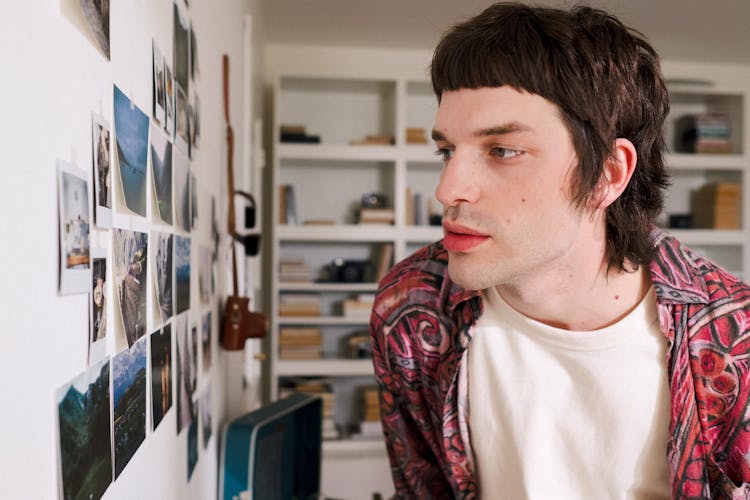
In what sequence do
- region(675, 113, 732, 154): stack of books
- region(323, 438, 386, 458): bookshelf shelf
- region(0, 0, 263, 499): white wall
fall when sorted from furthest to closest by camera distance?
region(675, 113, 732, 154): stack of books, region(323, 438, 386, 458): bookshelf shelf, region(0, 0, 263, 499): white wall

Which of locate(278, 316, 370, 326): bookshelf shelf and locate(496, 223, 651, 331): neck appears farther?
locate(278, 316, 370, 326): bookshelf shelf

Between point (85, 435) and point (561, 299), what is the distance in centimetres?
87

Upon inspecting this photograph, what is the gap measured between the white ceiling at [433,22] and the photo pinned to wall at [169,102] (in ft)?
9.59

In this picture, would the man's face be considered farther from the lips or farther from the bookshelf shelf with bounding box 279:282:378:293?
the bookshelf shelf with bounding box 279:282:378:293

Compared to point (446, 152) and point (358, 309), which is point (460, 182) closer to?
point (446, 152)

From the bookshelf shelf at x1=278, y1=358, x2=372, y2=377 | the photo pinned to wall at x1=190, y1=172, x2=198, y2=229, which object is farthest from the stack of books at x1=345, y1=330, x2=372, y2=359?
the photo pinned to wall at x1=190, y1=172, x2=198, y2=229

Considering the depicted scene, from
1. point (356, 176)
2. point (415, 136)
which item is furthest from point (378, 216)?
point (415, 136)

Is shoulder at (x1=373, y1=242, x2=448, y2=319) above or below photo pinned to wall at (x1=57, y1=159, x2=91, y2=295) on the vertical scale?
below

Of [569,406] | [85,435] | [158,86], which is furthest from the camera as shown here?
[569,406]

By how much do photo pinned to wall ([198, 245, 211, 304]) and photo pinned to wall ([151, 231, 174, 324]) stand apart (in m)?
0.34

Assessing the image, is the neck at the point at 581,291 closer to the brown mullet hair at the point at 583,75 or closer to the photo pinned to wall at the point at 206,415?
the brown mullet hair at the point at 583,75

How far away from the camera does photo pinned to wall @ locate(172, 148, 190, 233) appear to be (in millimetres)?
1090

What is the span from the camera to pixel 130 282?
30.5 inches

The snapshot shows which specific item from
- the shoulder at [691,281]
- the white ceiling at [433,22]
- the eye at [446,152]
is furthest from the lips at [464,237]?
the white ceiling at [433,22]
